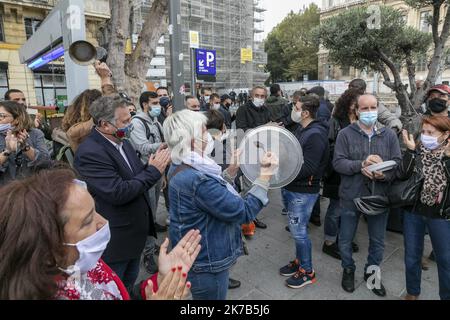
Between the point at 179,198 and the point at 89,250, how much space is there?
697 millimetres

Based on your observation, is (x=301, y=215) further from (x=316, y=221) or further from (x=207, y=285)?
(x=316, y=221)

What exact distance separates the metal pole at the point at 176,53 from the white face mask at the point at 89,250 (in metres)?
2.95

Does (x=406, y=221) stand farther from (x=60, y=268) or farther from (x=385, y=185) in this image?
(x=60, y=268)

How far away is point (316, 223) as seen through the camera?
4.51 metres

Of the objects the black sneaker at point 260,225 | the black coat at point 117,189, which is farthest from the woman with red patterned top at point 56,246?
the black sneaker at point 260,225

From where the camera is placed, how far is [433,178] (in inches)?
92.9

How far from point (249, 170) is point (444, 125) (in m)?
1.52

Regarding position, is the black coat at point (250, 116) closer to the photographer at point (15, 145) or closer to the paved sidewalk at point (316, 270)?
the paved sidewalk at point (316, 270)

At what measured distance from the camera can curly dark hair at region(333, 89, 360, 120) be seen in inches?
140

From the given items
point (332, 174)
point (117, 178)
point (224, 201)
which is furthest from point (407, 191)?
point (117, 178)

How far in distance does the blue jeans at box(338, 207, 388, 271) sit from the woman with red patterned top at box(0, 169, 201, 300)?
2088 mm

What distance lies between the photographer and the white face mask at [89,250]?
114 centimetres
